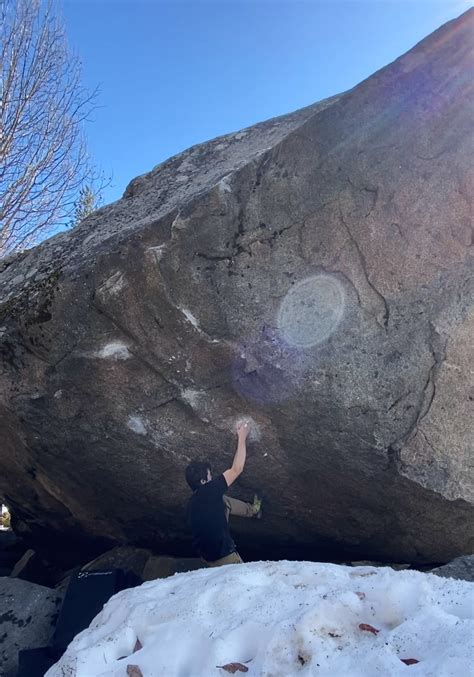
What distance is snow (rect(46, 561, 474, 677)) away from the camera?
1928mm

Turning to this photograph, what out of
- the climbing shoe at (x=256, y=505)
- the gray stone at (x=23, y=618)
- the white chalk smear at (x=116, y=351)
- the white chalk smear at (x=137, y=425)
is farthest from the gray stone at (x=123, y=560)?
the white chalk smear at (x=116, y=351)

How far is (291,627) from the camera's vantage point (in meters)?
2.13

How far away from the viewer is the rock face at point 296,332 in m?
3.18

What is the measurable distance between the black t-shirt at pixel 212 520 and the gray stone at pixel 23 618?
125 cm

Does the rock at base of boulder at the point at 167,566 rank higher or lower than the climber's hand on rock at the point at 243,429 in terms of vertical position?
lower

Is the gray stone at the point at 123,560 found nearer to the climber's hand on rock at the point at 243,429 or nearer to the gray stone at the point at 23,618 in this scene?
the gray stone at the point at 23,618

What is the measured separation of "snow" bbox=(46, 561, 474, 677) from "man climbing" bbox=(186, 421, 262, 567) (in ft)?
3.01

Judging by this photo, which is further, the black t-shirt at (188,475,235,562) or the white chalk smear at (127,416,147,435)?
the white chalk smear at (127,416,147,435)

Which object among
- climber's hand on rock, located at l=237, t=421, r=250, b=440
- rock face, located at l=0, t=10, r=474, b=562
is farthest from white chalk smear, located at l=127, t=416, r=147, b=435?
climber's hand on rock, located at l=237, t=421, r=250, b=440

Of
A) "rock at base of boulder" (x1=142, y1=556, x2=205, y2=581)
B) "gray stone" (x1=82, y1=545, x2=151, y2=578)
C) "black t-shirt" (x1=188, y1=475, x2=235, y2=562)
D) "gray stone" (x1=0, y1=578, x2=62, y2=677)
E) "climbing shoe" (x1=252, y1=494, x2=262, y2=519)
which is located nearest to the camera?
"black t-shirt" (x1=188, y1=475, x2=235, y2=562)

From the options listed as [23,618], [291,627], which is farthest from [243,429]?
[23,618]

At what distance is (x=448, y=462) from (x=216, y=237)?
1884 mm

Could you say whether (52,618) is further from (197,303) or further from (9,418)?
(197,303)

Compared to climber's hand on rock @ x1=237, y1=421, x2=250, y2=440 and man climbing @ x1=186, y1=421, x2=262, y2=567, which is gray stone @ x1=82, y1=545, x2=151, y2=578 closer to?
man climbing @ x1=186, y1=421, x2=262, y2=567
